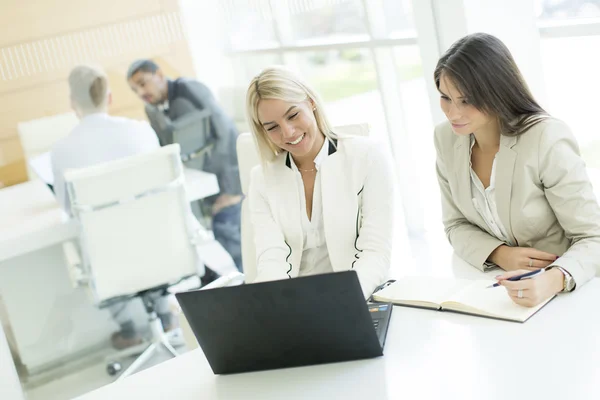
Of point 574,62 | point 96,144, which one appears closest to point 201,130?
point 96,144

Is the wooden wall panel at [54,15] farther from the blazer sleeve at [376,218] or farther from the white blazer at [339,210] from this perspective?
the blazer sleeve at [376,218]

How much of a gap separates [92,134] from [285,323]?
2.17 metres

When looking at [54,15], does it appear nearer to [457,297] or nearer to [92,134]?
[92,134]

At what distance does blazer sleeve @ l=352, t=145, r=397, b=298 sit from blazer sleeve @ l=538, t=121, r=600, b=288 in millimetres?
519

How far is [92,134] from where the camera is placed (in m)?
3.44

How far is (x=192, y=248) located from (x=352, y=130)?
1.37 meters

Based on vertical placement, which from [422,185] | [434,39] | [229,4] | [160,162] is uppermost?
[229,4]

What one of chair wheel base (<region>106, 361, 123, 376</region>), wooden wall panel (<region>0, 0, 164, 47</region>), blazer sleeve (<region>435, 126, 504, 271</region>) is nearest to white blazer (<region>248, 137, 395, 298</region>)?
blazer sleeve (<region>435, 126, 504, 271</region>)

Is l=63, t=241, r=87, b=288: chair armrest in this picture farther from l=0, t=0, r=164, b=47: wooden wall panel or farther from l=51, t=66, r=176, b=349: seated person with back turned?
l=0, t=0, r=164, b=47: wooden wall panel

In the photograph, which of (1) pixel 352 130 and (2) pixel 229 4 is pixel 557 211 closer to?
(1) pixel 352 130

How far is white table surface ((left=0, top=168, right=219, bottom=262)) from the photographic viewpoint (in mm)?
3355

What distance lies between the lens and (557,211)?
1932mm

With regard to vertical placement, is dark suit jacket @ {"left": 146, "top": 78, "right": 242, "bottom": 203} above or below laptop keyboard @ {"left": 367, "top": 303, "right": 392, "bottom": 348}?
above

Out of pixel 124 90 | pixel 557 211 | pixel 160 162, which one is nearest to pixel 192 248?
pixel 160 162
